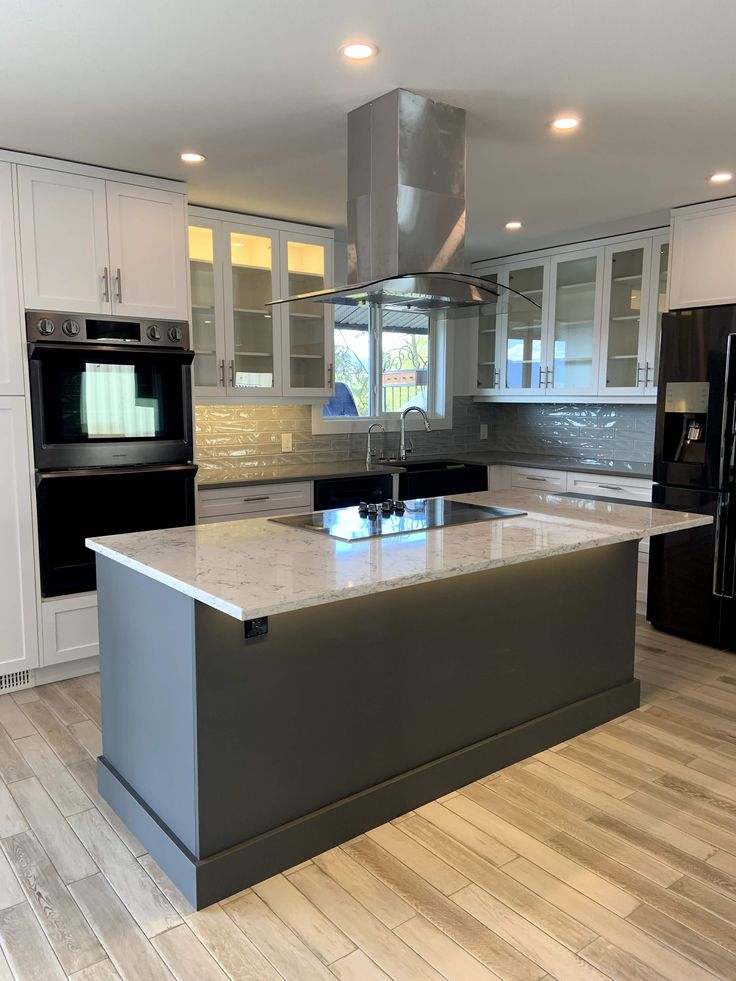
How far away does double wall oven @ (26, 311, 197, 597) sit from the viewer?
3.36m

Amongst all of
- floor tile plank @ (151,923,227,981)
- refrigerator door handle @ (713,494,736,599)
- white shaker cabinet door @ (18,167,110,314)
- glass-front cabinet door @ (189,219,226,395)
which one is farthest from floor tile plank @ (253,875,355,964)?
refrigerator door handle @ (713,494,736,599)

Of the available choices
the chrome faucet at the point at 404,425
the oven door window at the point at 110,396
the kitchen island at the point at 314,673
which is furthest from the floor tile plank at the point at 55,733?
the chrome faucet at the point at 404,425

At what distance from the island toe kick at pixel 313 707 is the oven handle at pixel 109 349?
Answer: 1.31m

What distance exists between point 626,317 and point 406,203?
8.81 ft

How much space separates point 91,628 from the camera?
360 centimetres

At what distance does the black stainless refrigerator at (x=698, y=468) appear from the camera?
3861 mm

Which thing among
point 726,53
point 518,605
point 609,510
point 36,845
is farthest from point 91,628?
point 726,53

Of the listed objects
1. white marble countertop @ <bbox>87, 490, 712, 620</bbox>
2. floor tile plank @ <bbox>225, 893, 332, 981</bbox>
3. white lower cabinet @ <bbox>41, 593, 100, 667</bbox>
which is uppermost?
white marble countertop @ <bbox>87, 490, 712, 620</bbox>

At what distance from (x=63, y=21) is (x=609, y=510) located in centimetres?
254

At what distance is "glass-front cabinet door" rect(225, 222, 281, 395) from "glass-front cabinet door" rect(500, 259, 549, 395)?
5.90ft

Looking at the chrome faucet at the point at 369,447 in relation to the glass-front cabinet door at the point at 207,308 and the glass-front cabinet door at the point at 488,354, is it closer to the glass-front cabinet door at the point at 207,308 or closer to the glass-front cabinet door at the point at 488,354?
the glass-front cabinet door at the point at 488,354

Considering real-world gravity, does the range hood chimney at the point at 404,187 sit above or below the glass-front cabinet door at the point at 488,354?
above

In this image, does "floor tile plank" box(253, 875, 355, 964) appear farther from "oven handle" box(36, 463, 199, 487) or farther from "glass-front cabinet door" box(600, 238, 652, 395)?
Result: "glass-front cabinet door" box(600, 238, 652, 395)

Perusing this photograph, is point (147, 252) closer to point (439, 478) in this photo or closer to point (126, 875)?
point (439, 478)
